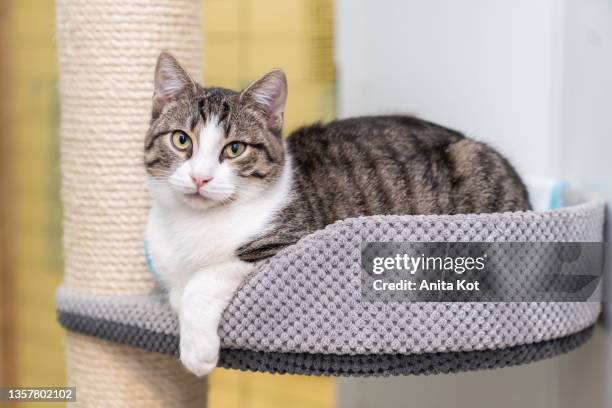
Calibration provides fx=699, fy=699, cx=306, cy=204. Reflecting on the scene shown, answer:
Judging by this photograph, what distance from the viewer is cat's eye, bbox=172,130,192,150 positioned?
107cm

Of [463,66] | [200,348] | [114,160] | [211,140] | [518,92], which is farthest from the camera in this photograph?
[463,66]

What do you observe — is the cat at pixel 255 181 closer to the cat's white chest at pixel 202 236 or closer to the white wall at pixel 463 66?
the cat's white chest at pixel 202 236

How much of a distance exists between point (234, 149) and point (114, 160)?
36 cm

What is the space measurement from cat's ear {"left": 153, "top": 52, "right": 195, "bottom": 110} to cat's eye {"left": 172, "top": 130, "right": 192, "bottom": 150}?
93mm

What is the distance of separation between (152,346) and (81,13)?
0.65m

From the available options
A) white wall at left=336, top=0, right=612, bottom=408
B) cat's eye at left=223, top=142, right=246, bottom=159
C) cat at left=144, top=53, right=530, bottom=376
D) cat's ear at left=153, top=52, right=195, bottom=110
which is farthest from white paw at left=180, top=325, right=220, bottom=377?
white wall at left=336, top=0, right=612, bottom=408

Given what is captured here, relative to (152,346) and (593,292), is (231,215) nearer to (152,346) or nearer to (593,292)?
(152,346)

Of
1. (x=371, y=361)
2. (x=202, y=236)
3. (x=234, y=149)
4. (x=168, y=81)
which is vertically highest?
(x=168, y=81)

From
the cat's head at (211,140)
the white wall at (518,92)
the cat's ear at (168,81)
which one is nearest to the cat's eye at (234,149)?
the cat's head at (211,140)

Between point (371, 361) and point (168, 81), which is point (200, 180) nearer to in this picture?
point (168, 81)

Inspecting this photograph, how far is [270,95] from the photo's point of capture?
112cm

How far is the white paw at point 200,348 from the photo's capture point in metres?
0.93

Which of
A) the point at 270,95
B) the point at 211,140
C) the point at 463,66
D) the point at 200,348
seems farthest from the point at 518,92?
the point at 200,348

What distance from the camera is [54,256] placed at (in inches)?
99.6
